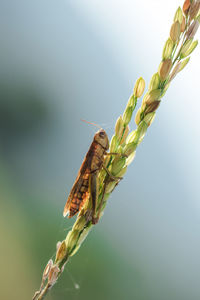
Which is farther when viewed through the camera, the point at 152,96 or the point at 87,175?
the point at 87,175

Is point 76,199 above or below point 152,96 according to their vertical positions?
below

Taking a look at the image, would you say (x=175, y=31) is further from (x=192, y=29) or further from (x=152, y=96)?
(x=152, y=96)

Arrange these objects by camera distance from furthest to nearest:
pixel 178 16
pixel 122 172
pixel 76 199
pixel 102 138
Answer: pixel 102 138 → pixel 76 199 → pixel 122 172 → pixel 178 16

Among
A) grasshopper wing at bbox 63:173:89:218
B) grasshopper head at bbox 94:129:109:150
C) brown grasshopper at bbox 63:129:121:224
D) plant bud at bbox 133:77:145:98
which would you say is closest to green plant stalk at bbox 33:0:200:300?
plant bud at bbox 133:77:145:98

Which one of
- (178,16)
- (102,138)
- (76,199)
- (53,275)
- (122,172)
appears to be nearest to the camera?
(53,275)


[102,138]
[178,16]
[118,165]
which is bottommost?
[102,138]

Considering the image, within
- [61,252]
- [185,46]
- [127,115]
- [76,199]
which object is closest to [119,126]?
[127,115]

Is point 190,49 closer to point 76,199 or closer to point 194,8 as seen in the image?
point 194,8
